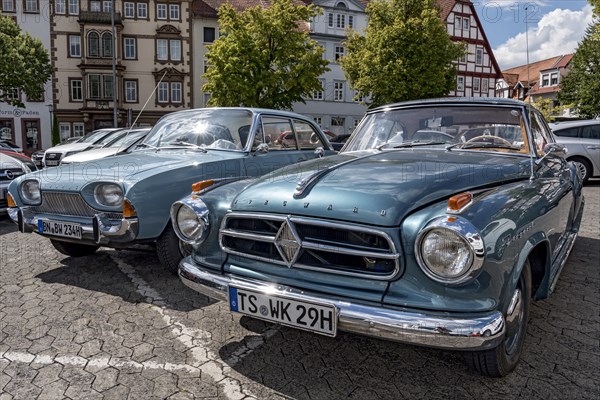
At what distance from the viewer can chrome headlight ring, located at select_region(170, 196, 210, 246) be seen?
3.16 meters

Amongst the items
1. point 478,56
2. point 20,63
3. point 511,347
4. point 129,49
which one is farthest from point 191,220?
point 478,56

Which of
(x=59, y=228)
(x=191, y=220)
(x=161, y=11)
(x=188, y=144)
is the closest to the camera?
(x=191, y=220)

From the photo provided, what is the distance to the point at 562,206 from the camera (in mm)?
3854

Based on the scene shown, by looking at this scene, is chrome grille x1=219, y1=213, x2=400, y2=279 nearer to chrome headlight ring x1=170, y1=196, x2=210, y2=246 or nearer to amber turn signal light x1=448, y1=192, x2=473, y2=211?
chrome headlight ring x1=170, y1=196, x2=210, y2=246

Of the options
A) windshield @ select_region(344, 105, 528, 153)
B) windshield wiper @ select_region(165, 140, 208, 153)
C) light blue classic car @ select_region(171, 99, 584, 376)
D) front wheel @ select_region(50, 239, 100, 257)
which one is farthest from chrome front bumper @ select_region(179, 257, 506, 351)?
front wheel @ select_region(50, 239, 100, 257)

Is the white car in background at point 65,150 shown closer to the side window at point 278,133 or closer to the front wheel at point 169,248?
the side window at point 278,133

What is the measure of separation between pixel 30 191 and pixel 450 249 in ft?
13.7

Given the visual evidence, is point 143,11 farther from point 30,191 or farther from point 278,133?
point 30,191

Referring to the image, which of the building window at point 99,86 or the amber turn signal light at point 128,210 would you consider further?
the building window at point 99,86

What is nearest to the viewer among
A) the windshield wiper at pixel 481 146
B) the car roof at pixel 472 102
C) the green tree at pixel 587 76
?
the windshield wiper at pixel 481 146

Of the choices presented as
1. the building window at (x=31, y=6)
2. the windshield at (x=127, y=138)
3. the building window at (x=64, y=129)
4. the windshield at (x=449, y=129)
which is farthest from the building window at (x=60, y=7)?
the windshield at (x=449, y=129)

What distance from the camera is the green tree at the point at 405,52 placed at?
28828 millimetres

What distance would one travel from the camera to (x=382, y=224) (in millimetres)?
2453

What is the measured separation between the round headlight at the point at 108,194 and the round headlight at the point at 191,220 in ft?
3.92
